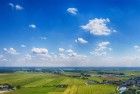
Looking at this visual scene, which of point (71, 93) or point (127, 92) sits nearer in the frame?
point (71, 93)

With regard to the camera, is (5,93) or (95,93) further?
(5,93)

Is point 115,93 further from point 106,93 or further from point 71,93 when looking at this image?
point 71,93

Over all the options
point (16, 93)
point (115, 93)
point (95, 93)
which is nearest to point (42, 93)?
point (16, 93)

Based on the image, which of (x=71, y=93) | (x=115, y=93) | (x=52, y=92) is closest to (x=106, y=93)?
(x=115, y=93)

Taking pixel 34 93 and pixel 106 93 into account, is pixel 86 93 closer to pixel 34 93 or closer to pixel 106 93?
pixel 106 93

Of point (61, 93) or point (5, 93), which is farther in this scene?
point (5, 93)

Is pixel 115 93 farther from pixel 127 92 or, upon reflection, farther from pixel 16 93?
pixel 16 93

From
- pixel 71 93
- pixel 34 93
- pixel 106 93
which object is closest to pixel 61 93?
pixel 71 93
